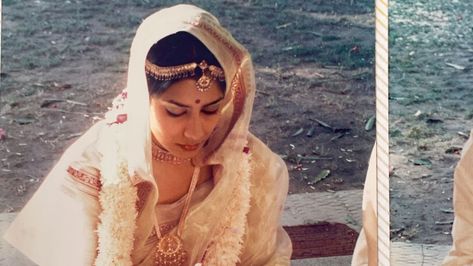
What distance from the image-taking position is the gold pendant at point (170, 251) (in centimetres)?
265

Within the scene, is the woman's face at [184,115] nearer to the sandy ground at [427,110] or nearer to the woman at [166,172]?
the woman at [166,172]

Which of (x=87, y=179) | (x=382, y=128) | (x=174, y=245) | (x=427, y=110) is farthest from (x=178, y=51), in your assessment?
(x=427, y=110)

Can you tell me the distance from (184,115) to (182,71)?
14 centimetres

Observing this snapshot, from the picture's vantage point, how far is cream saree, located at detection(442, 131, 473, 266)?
278cm

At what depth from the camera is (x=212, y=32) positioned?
2619 millimetres

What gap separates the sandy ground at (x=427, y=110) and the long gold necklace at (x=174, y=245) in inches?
27.5

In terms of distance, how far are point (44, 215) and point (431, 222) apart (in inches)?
50.9

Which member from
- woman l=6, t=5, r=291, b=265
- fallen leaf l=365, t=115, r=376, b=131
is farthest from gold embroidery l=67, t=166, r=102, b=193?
fallen leaf l=365, t=115, r=376, b=131

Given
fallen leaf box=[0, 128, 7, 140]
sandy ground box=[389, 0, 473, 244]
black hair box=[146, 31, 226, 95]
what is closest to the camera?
black hair box=[146, 31, 226, 95]

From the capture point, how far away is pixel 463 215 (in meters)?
2.79

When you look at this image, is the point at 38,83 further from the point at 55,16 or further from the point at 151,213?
the point at 151,213

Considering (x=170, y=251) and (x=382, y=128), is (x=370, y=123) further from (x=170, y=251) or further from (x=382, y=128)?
(x=170, y=251)

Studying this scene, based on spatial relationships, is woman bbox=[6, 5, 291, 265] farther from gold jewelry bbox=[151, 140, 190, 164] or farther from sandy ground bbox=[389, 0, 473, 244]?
sandy ground bbox=[389, 0, 473, 244]

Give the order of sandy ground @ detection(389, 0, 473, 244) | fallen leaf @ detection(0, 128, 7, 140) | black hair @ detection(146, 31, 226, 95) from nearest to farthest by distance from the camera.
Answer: black hair @ detection(146, 31, 226, 95), fallen leaf @ detection(0, 128, 7, 140), sandy ground @ detection(389, 0, 473, 244)
